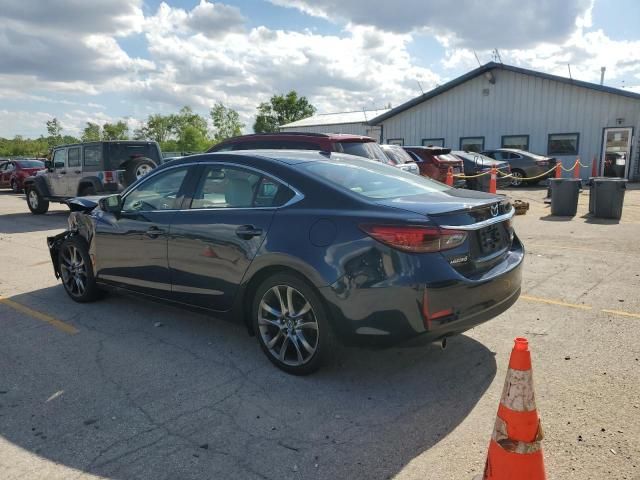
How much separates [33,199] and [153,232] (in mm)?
12029

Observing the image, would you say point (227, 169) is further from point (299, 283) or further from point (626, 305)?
point (626, 305)

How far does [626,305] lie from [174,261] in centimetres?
432

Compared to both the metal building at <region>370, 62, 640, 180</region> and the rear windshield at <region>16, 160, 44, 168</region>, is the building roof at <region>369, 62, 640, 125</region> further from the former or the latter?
the rear windshield at <region>16, 160, 44, 168</region>

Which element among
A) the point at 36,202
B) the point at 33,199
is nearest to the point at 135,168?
the point at 36,202

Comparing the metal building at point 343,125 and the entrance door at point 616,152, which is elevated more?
the metal building at point 343,125

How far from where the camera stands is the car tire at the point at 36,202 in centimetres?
1422

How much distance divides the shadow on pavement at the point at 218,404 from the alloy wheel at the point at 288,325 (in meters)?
Result: 0.17

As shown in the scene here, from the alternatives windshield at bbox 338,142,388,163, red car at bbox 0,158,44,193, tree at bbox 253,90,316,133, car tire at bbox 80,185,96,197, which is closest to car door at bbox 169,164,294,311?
windshield at bbox 338,142,388,163

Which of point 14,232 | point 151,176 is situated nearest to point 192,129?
point 14,232

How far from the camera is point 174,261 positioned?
4312 millimetres

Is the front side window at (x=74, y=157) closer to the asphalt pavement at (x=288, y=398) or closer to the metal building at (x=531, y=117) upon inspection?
the asphalt pavement at (x=288, y=398)

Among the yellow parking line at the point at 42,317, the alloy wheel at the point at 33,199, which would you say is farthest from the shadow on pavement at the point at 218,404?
the alloy wheel at the point at 33,199

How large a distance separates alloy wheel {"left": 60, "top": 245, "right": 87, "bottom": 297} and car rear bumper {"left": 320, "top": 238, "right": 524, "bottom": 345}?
3.28m

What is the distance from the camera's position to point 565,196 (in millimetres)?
11297
